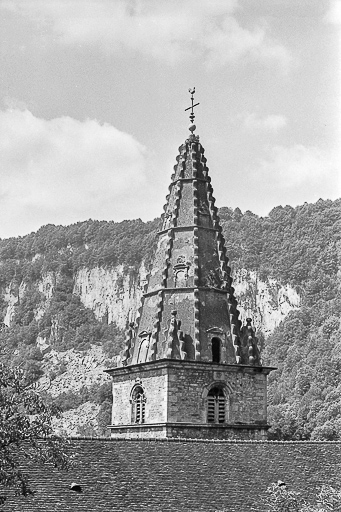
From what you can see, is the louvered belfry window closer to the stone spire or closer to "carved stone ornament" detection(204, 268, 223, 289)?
the stone spire

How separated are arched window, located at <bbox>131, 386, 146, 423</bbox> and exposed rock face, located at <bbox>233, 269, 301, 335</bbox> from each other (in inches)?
3554

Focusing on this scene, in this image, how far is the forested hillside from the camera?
79562mm

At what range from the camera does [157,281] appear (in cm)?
3350

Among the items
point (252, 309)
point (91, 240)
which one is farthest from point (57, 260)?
point (252, 309)

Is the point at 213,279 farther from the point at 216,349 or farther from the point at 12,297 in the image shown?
the point at 12,297

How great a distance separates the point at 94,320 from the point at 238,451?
477 feet

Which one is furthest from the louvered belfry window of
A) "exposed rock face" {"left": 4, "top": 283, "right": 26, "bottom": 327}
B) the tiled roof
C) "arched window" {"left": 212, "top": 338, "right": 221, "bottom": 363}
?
"exposed rock face" {"left": 4, "top": 283, "right": 26, "bottom": 327}

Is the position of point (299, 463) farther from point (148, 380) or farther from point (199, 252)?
point (199, 252)

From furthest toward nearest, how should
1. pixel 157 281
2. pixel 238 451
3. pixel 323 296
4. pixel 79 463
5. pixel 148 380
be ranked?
pixel 323 296 < pixel 157 281 < pixel 148 380 < pixel 238 451 < pixel 79 463

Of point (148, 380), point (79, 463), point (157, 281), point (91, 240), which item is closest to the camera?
point (79, 463)

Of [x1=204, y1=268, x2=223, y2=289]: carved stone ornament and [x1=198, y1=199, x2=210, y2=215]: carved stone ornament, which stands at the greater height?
[x1=198, y1=199, x2=210, y2=215]: carved stone ornament

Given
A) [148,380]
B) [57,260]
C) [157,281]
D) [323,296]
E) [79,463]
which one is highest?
[57,260]

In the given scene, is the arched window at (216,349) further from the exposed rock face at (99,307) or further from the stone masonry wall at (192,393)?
the exposed rock face at (99,307)

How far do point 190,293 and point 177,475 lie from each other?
34.1 ft
